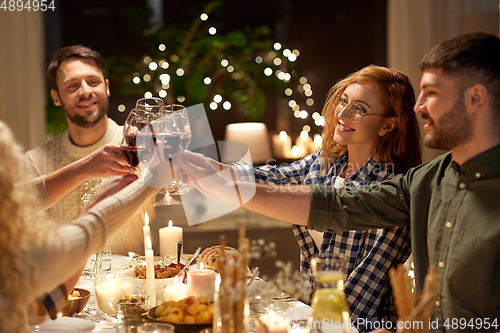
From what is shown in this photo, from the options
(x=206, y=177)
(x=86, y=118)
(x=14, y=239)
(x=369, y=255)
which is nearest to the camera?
(x=14, y=239)

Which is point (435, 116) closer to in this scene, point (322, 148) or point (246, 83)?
point (322, 148)

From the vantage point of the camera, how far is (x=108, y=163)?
5.41 feet

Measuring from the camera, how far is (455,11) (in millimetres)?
3965

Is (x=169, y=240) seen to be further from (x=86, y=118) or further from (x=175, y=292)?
(x=86, y=118)

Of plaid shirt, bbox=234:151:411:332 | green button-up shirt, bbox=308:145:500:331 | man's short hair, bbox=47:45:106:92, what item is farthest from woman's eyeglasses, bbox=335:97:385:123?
man's short hair, bbox=47:45:106:92

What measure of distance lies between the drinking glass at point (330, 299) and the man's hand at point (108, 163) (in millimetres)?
948

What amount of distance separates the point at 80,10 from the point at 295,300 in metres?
3.88

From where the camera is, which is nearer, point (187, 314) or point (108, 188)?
point (187, 314)

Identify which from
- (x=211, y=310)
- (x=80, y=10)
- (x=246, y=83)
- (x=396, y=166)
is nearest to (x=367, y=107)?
(x=396, y=166)

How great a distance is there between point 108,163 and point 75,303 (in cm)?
50

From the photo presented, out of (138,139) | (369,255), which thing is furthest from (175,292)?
(369,255)

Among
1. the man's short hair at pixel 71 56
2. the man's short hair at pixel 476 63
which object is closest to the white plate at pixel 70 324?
the man's short hair at pixel 476 63

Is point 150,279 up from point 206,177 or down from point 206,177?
down

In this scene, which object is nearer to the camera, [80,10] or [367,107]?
[367,107]
